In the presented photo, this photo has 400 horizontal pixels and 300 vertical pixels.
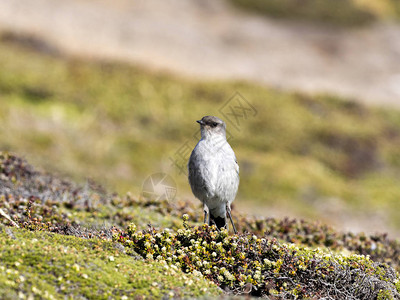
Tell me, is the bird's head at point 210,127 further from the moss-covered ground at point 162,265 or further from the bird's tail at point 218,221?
the moss-covered ground at point 162,265

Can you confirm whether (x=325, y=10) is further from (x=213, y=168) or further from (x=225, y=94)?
(x=213, y=168)

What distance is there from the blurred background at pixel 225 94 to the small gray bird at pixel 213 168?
4250 millimetres

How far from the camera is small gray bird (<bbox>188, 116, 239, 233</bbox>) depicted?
8.15 metres

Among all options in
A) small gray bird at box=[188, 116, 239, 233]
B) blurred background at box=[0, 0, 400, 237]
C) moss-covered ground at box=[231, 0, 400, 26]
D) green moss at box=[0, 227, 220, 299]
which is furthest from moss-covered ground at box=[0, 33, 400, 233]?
moss-covered ground at box=[231, 0, 400, 26]

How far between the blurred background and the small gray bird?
4250mm

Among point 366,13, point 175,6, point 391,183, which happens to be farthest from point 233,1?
point 391,183

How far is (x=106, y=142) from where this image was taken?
21.5 metres

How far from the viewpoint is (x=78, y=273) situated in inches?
206

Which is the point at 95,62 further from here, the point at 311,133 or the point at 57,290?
the point at 57,290

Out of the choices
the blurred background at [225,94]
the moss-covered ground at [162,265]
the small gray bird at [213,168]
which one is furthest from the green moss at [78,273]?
the blurred background at [225,94]

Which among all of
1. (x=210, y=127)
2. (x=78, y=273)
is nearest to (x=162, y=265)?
(x=78, y=273)

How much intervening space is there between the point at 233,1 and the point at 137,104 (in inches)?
987

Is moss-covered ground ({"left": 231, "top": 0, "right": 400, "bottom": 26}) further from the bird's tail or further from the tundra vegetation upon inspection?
the bird's tail

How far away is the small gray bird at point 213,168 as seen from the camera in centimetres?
815
